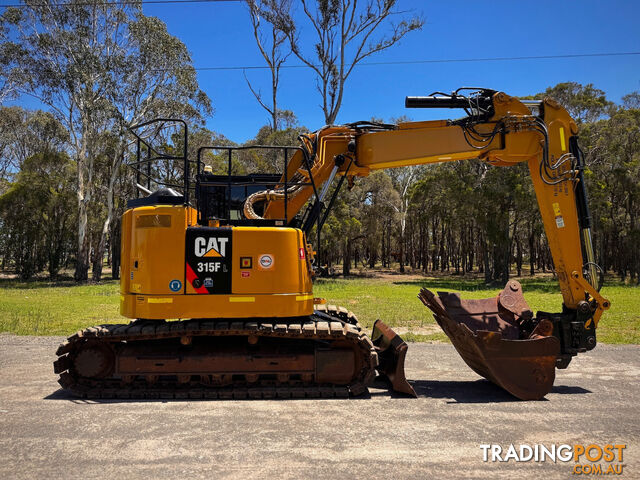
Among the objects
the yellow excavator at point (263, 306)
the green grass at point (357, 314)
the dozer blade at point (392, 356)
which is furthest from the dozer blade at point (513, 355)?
the green grass at point (357, 314)

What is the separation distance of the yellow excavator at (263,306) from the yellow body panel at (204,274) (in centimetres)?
1

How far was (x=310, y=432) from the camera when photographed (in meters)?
5.25

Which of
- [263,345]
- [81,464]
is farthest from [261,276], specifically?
[81,464]

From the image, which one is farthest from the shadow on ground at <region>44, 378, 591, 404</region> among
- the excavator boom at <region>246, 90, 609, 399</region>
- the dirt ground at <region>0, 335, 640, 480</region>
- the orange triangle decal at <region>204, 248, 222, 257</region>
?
the orange triangle decal at <region>204, 248, 222, 257</region>

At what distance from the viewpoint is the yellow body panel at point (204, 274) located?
21.6ft

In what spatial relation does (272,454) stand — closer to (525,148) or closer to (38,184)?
(525,148)

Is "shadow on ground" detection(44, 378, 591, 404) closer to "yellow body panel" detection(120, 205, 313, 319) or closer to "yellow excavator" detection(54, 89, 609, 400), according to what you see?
"yellow excavator" detection(54, 89, 609, 400)

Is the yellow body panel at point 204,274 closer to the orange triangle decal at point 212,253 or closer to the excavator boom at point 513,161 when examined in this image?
the orange triangle decal at point 212,253

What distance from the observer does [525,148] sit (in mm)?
7605

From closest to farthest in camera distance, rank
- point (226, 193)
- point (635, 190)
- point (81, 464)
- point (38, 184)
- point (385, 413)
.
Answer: point (81, 464), point (385, 413), point (226, 193), point (635, 190), point (38, 184)

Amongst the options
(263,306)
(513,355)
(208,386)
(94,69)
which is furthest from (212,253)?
(94,69)

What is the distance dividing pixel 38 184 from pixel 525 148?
38848mm

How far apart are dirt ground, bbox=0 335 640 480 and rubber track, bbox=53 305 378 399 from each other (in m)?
0.22

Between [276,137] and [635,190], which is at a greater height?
[276,137]
